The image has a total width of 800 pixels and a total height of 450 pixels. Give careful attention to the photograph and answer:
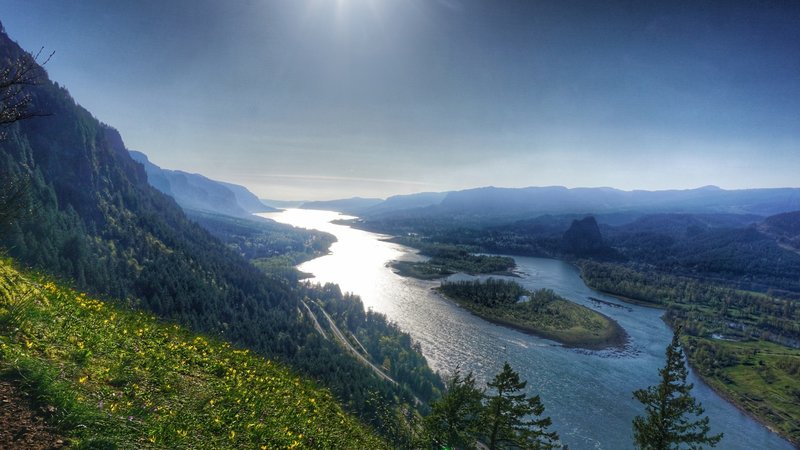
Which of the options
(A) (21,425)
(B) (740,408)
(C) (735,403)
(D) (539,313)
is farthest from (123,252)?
(C) (735,403)

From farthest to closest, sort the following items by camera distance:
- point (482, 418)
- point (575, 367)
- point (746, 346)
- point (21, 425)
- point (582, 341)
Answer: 1. point (746, 346)
2. point (582, 341)
3. point (575, 367)
4. point (482, 418)
5. point (21, 425)

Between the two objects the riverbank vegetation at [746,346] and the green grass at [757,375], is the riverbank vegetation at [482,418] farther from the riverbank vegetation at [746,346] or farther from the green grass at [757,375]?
the green grass at [757,375]

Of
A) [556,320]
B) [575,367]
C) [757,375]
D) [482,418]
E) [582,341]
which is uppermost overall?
[482,418]

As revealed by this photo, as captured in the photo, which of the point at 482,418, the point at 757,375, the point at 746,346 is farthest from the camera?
the point at 746,346

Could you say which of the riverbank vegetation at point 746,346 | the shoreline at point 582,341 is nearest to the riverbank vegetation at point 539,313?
the shoreline at point 582,341

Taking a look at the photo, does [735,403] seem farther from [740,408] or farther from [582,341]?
[582,341]

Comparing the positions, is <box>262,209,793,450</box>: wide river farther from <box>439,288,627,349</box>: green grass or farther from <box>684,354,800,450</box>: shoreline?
<box>439,288,627,349</box>: green grass
